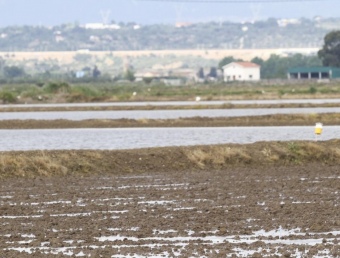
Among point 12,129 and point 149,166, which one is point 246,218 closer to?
point 149,166

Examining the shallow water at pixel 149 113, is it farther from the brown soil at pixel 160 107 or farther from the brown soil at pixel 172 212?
the brown soil at pixel 172 212

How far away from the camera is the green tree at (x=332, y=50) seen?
13425cm

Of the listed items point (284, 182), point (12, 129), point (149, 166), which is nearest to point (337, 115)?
point (12, 129)

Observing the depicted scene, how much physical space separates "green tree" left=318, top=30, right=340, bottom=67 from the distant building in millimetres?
5793

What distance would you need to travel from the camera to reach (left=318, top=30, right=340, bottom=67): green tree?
440ft

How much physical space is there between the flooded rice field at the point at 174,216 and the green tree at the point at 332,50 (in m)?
111

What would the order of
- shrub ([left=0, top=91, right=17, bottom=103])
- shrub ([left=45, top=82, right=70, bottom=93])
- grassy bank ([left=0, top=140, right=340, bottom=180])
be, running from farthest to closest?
shrub ([left=45, top=82, right=70, bottom=93]) < shrub ([left=0, top=91, right=17, bottom=103]) < grassy bank ([left=0, top=140, right=340, bottom=180])

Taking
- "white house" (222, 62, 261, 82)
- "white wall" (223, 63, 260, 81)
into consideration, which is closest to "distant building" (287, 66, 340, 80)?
"white wall" (223, 63, 260, 81)

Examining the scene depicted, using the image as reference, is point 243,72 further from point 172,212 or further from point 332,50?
point 172,212

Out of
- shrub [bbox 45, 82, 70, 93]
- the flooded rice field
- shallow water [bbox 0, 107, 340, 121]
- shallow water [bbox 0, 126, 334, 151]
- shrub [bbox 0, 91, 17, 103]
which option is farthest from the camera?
shrub [bbox 45, 82, 70, 93]

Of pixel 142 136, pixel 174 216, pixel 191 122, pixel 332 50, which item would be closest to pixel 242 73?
pixel 332 50

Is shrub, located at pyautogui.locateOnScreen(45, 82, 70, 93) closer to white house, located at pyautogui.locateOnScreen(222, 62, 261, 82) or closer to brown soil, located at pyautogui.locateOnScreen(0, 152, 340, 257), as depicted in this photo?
brown soil, located at pyautogui.locateOnScreen(0, 152, 340, 257)

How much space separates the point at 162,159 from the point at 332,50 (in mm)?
109458

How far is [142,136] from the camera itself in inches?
1481
